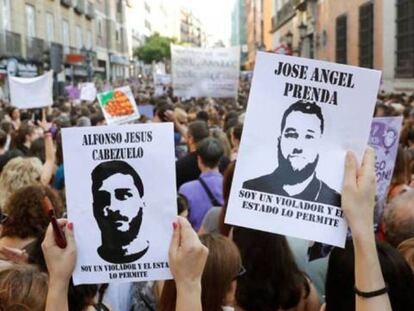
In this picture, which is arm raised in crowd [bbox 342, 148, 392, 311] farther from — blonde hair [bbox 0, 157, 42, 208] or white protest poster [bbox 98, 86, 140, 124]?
white protest poster [bbox 98, 86, 140, 124]

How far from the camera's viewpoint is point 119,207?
243 centimetres

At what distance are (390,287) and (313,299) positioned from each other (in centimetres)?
93

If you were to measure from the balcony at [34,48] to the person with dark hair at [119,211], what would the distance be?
31.1 m

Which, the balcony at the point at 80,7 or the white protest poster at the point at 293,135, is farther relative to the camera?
the balcony at the point at 80,7

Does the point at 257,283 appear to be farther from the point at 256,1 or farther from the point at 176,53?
the point at 256,1

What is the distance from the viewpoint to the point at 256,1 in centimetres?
8825

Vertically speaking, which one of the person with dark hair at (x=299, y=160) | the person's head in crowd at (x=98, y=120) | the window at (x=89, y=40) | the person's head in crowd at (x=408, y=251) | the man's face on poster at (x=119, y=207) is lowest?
the person's head in crowd at (x=98, y=120)

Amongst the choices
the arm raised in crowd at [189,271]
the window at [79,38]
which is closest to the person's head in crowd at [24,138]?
the arm raised in crowd at [189,271]

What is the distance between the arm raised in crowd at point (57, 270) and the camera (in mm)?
2176

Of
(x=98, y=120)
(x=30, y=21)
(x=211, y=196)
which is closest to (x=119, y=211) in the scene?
(x=211, y=196)

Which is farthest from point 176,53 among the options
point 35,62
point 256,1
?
point 256,1

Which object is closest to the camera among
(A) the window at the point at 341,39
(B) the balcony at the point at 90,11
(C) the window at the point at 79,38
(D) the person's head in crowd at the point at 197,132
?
(D) the person's head in crowd at the point at 197,132

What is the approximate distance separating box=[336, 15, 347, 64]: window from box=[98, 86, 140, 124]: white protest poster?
1855 centimetres

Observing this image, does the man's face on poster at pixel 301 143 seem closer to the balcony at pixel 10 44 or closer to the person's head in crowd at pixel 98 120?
the person's head in crowd at pixel 98 120
